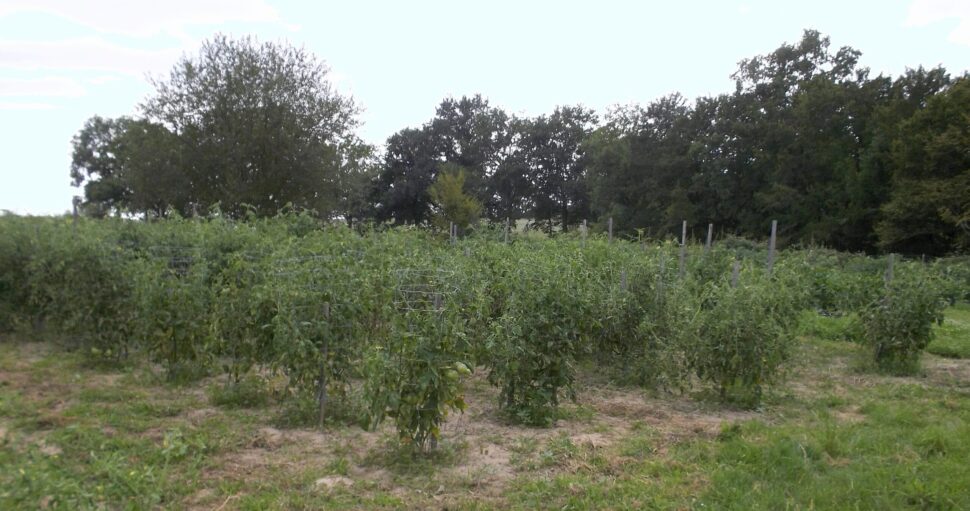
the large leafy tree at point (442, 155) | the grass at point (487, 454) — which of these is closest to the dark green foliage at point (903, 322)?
the grass at point (487, 454)

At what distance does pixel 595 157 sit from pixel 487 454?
31.5 meters

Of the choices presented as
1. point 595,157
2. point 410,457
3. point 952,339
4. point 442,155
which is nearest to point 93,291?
point 410,457

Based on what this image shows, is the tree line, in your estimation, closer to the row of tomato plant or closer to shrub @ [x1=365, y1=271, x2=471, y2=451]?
the row of tomato plant

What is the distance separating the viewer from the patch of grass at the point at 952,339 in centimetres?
837

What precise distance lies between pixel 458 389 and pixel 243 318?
2102 mm

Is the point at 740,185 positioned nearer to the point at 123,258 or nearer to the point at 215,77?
the point at 215,77

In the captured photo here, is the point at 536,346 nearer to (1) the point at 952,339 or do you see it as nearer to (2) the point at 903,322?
(2) the point at 903,322

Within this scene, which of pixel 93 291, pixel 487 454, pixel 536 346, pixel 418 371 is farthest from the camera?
pixel 93 291

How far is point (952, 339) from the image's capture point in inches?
354

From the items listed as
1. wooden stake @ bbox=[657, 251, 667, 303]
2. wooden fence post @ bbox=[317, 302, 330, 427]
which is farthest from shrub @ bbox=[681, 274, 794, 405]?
wooden fence post @ bbox=[317, 302, 330, 427]

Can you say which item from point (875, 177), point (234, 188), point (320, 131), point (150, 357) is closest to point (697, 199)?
point (875, 177)

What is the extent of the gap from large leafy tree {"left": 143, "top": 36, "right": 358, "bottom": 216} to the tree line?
40 mm

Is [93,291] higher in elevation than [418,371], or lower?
higher

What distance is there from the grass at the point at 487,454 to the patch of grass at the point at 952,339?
9.27 ft
